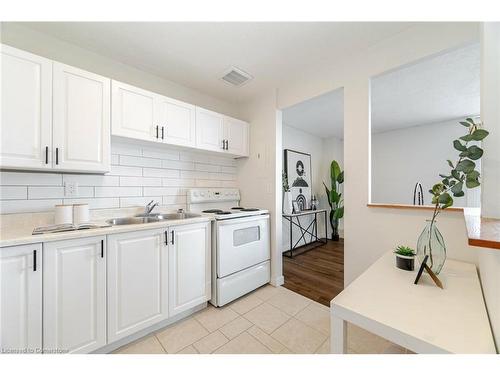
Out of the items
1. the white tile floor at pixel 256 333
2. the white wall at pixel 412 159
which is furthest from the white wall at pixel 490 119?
the white wall at pixel 412 159

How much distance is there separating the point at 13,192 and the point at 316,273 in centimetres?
322

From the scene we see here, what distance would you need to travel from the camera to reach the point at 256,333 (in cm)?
164

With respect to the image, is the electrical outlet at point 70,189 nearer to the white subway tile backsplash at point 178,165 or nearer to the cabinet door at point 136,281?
the cabinet door at point 136,281

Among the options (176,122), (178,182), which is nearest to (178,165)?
(178,182)

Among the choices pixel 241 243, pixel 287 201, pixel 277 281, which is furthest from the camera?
pixel 287 201

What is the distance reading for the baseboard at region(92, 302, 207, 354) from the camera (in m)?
1.45

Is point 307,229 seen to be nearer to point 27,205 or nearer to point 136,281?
point 136,281

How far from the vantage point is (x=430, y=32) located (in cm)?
149

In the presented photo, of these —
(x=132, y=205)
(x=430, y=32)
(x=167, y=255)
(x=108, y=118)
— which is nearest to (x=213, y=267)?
(x=167, y=255)

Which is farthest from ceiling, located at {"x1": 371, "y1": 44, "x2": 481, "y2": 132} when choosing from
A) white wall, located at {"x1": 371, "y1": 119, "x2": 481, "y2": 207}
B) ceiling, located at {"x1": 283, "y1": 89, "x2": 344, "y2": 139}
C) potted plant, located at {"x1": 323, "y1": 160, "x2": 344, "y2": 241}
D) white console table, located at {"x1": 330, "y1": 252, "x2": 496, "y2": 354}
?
white console table, located at {"x1": 330, "y1": 252, "x2": 496, "y2": 354}

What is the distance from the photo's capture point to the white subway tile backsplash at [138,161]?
201cm

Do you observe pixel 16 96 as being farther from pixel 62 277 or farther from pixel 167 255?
pixel 167 255

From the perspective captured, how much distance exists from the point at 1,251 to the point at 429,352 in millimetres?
1913

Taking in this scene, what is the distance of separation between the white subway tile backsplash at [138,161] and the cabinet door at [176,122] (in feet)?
1.13
